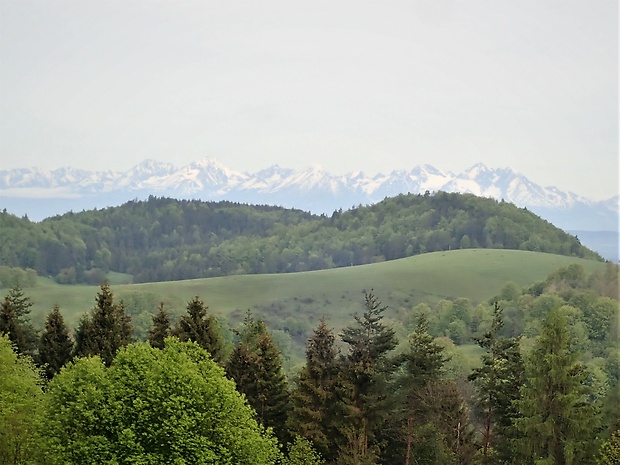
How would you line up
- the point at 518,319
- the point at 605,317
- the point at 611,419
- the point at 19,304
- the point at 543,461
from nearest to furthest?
the point at 543,461
the point at 611,419
the point at 19,304
the point at 605,317
the point at 518,319

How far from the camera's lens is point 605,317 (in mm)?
162625

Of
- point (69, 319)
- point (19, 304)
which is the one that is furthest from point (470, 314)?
point (19, 304)

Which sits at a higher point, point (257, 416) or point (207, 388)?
point (207, 388)

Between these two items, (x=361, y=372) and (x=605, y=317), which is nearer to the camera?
(x=361, y=372)

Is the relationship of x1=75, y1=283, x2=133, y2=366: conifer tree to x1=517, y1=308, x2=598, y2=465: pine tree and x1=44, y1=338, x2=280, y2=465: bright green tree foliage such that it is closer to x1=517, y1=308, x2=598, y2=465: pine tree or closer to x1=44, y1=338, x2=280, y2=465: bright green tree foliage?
x1=44, y1=338, x2=280, y2=465: bright green tree foliage

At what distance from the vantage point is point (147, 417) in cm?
3525

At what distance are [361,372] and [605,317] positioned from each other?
13710cm

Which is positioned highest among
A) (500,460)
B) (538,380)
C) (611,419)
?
(538,380)

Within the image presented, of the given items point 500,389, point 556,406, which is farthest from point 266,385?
point 556,406

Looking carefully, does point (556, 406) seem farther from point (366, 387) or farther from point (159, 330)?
point (159, 330)

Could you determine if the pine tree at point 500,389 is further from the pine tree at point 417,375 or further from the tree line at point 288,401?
the pine tree at point 417,375

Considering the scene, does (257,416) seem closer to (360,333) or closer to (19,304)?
(360,333)

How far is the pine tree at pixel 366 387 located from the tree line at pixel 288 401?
0.30 ft

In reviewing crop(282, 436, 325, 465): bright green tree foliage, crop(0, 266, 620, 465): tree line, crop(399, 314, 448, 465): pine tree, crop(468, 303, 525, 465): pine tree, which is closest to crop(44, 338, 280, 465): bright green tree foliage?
crop(0, 266, 620, 465): tree line
